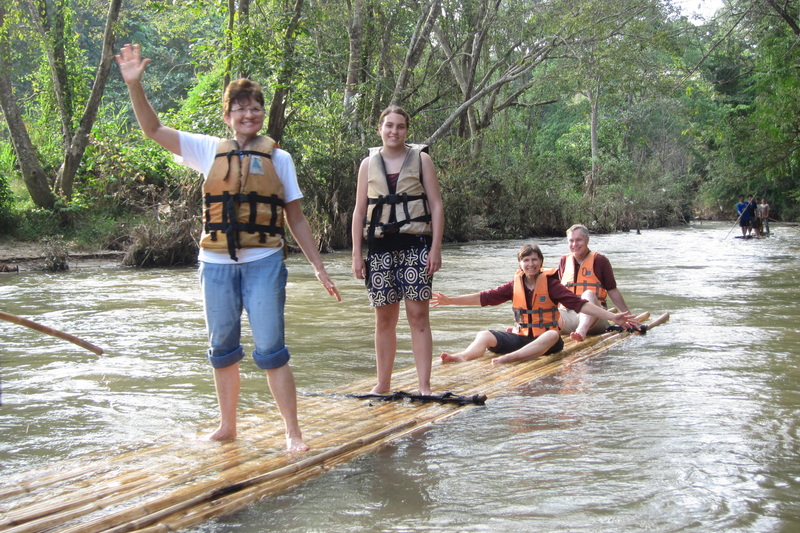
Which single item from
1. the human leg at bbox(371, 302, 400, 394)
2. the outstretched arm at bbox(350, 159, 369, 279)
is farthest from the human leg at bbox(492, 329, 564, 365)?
the outstretched arm at bbox(350, 159, 369, 279)

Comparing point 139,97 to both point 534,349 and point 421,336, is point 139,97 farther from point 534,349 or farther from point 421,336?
point 534,349

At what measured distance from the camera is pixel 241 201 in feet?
12.4

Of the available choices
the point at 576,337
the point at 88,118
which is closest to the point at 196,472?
the point at 576,337

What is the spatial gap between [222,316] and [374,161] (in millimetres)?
1477

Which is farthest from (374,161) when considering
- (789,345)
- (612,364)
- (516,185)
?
(516,185)

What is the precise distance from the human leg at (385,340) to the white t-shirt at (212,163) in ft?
4.07

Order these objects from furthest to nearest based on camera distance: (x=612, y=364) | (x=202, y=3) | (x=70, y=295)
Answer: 1. (x=202, y=3)
2. (x=70, y=295)
3. (x=612, y=364)

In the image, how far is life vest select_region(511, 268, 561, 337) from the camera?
6637 millimetres

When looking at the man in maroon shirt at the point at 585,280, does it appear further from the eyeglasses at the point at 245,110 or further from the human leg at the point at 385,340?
the eyeglasses at the point at 245,110

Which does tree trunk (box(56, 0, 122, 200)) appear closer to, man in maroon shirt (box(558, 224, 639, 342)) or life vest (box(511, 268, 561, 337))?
man in maroon shirt (box(558, 224, 639, 342))

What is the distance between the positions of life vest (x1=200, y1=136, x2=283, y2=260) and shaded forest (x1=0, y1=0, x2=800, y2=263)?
1237 centimetres

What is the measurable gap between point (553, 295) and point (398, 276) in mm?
2150

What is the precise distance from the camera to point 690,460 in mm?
4012

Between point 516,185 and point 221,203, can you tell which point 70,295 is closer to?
point 221,203
